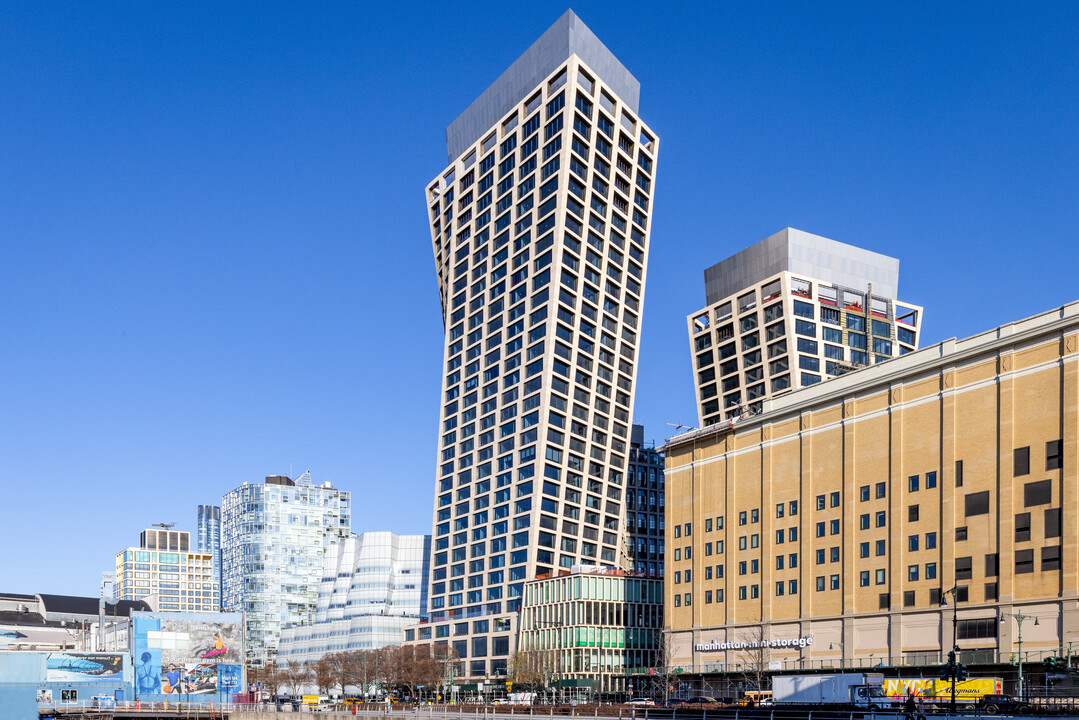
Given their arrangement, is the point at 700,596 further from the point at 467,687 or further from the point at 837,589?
the point at 467,687

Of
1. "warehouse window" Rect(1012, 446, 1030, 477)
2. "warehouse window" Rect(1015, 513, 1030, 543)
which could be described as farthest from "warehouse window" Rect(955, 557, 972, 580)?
"warehouse window" Rect(1012, 446, 1030, 477)

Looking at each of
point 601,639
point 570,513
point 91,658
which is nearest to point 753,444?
point 601,639

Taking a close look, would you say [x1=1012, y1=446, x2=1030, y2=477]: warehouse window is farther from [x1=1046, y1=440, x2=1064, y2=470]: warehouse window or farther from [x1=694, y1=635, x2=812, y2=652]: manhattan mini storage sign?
[x1=694, y1=635, x2=812, y2=652]: manhattan mini storage sign

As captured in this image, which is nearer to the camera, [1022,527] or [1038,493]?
[1038,493]

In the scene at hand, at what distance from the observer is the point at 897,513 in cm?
11425

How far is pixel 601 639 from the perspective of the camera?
17138 cm

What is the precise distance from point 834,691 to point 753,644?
41483 mm

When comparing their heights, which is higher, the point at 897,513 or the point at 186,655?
the point at 897,513

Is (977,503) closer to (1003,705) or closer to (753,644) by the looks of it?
(1003,705)

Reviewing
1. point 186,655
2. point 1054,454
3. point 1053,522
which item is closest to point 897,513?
point 1053,522

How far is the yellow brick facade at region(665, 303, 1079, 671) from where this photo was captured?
100125 mm

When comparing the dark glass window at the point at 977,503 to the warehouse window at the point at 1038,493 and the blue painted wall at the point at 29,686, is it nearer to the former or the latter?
the warehouse window at the point at 1038,493

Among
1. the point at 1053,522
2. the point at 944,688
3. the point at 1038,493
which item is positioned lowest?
the point at 944,688

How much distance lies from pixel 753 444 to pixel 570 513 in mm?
66302
